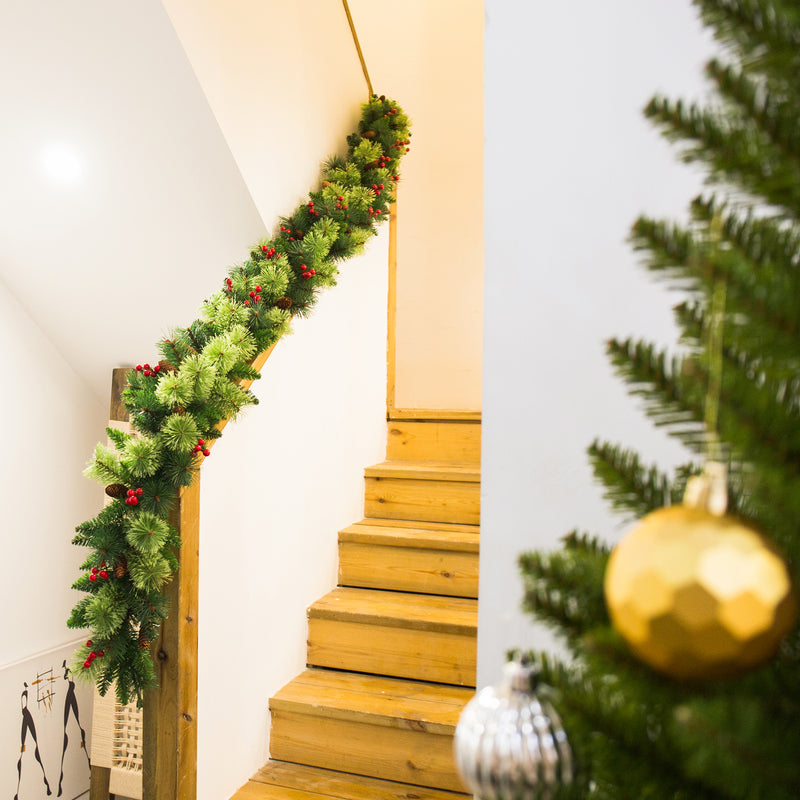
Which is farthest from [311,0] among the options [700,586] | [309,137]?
[700,586]

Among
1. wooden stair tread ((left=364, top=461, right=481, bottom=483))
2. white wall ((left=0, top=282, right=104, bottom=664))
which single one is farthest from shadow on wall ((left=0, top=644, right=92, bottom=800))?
wooden stair tread ((left=364, top=461, right=481, bottom=483))

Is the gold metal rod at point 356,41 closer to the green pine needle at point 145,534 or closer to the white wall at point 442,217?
the white wall at point 442,217

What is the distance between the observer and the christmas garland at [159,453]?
1.24 m

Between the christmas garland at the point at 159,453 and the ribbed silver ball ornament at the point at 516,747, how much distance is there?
3.21ft

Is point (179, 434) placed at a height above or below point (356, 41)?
below

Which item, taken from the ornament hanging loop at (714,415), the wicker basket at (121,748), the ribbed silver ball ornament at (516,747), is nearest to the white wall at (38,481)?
the wicker basket at (121,748)

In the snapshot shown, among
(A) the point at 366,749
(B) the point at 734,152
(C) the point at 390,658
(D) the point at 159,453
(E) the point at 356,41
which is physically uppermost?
(E) the point at 356,41

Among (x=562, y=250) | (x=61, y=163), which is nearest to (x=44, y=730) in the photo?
(x=61, y=163)

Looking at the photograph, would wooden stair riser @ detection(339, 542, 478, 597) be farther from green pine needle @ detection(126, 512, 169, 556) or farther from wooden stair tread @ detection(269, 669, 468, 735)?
green pine needle @ detection(126, 512, 169, 556)

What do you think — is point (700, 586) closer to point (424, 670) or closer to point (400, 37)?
point (424, 670)

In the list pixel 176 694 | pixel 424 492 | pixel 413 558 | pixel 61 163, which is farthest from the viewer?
pixel 424 492

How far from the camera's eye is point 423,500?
232cm

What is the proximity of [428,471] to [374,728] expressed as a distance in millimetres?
869

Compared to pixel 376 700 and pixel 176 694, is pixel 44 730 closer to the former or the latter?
pixel 176 694
